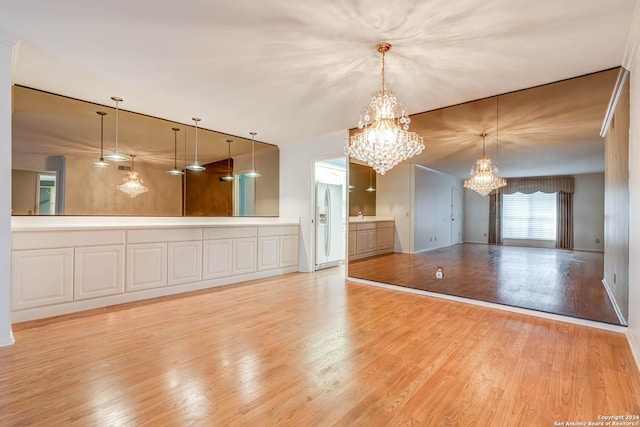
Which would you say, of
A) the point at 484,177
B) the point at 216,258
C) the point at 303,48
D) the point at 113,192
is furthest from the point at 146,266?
the point at 484,177

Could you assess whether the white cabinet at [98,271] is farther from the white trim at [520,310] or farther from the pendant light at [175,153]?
the white trim at [520,310]

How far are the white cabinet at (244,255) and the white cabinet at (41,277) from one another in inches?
80.3

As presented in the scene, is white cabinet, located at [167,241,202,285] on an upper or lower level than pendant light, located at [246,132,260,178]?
lower

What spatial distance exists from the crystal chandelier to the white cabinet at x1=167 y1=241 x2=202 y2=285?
869 millimetres

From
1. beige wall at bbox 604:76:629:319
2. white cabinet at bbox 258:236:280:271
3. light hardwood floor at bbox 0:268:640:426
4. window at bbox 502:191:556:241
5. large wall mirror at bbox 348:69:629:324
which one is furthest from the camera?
white cabinet at bbox 258:236:280:271

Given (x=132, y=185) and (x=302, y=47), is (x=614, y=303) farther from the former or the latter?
(x=132, y=185)

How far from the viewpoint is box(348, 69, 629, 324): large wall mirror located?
2906 mm

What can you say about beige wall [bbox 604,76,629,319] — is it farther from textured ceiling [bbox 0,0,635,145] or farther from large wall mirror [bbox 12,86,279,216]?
large wall mirror [bbox 12,86,279,216]

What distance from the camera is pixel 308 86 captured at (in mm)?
3273

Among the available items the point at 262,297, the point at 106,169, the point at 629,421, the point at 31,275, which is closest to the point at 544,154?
the point at 629,421

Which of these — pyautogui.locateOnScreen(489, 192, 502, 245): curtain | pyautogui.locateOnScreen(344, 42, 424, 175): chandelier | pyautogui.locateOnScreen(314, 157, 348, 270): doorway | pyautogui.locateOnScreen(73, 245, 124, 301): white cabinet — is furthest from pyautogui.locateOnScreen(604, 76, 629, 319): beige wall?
pyautogui.locateOnScreen(73, 245, 124, 301): white cabinet

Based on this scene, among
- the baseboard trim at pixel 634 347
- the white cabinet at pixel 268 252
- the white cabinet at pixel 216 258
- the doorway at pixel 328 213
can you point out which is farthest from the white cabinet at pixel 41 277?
the baseboard trim at pixel 634 347

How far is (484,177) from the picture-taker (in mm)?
3648

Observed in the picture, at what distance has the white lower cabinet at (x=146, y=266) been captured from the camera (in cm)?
371
